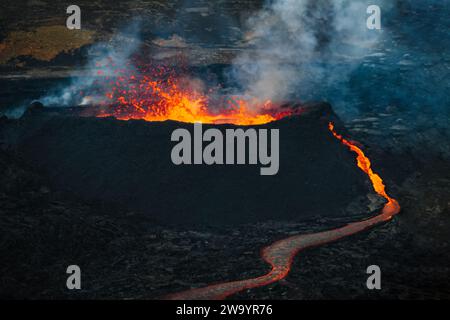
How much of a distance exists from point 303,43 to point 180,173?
17601 millimetres

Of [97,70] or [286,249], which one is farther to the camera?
[97,70]

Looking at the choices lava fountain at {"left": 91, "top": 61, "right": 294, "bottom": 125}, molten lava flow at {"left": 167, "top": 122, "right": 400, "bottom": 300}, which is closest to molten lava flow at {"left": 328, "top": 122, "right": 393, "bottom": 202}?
molten lava flow at {"left": 167, "top": 122, "right": 400, "bottom": 300}

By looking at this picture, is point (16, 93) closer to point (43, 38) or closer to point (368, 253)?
point (43, 38)

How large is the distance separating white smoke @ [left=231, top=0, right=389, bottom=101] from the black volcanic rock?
7997 mm

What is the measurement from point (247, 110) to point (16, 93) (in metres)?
12.9

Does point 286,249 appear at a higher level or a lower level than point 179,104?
lower

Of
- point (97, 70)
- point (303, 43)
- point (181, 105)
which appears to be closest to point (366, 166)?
point (181, 105)

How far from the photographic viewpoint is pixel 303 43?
30.7m

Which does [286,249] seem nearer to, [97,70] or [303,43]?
[97,70]

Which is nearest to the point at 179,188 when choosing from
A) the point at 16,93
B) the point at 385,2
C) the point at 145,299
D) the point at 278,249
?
the point at 278,249

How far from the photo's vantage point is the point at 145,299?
35.2 ft

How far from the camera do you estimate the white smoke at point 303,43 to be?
26622 mm

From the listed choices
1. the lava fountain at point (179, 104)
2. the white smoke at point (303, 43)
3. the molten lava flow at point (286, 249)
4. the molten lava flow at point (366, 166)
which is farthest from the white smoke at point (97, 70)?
the molten lava flow at point (286, 249)

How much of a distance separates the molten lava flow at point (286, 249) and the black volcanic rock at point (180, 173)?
1035 mm
